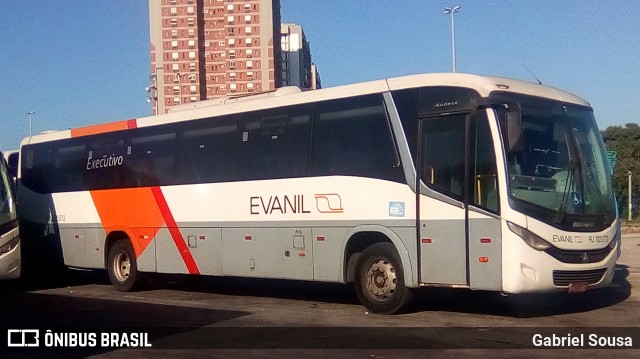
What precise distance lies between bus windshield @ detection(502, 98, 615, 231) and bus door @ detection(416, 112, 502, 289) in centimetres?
43

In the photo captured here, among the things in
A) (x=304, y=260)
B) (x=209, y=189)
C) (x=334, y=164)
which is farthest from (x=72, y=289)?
(x=334, y=164)

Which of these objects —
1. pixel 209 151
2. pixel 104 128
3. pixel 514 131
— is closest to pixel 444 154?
pixel 514 131

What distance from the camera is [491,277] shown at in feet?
36.3

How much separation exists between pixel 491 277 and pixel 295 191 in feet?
12.9

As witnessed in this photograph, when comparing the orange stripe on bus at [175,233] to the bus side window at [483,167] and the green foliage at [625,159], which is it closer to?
the bus side window at [483,167]

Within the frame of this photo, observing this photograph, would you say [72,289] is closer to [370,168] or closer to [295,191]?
[295,191]

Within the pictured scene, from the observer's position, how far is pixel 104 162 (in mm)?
Answer: 17547

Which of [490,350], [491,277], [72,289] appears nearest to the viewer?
[490,350]

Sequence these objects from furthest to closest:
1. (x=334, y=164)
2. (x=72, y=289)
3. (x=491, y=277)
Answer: (x=72, y=289), (x=334, y=164), (x=491, y=277)

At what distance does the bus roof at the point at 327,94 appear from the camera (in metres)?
11.6

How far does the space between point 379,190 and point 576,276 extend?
312 cm

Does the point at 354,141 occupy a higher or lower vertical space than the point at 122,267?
higher

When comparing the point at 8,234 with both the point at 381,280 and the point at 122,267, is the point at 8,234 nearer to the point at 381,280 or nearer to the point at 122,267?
the point at 122,267

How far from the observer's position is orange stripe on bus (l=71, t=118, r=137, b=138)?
17.3m
